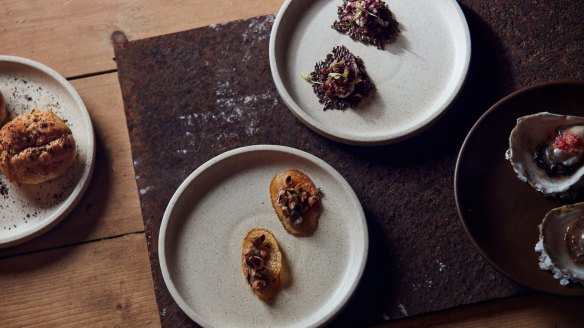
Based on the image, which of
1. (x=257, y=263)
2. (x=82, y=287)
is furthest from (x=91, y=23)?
(x=257, y=263)

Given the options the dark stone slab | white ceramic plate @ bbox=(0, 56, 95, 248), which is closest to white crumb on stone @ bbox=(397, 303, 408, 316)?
the dark stone slab

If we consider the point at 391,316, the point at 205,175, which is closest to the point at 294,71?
the point at 205,175

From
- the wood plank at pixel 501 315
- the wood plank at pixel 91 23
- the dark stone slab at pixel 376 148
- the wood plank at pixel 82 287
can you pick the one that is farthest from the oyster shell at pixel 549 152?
the wood plank at pixel 82 287

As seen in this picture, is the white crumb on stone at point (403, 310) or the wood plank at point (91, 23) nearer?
the white crumb on stone at point (403, 310)

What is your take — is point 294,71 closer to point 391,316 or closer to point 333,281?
point 333,281

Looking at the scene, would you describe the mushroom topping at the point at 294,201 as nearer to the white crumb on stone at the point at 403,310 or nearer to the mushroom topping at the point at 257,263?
the mushroom topping at the point at 257,263

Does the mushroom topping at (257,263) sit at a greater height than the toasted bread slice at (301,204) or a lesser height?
lesser

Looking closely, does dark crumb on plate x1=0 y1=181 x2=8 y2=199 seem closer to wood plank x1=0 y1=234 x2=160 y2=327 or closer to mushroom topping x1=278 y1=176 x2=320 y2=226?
wood plank x1=0 y1=234 x2=160 y2=327

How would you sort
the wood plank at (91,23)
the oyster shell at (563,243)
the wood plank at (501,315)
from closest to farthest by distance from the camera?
the oyster shell at (563,243), the wood plank at (501,315), the wood plank at (91,23)
